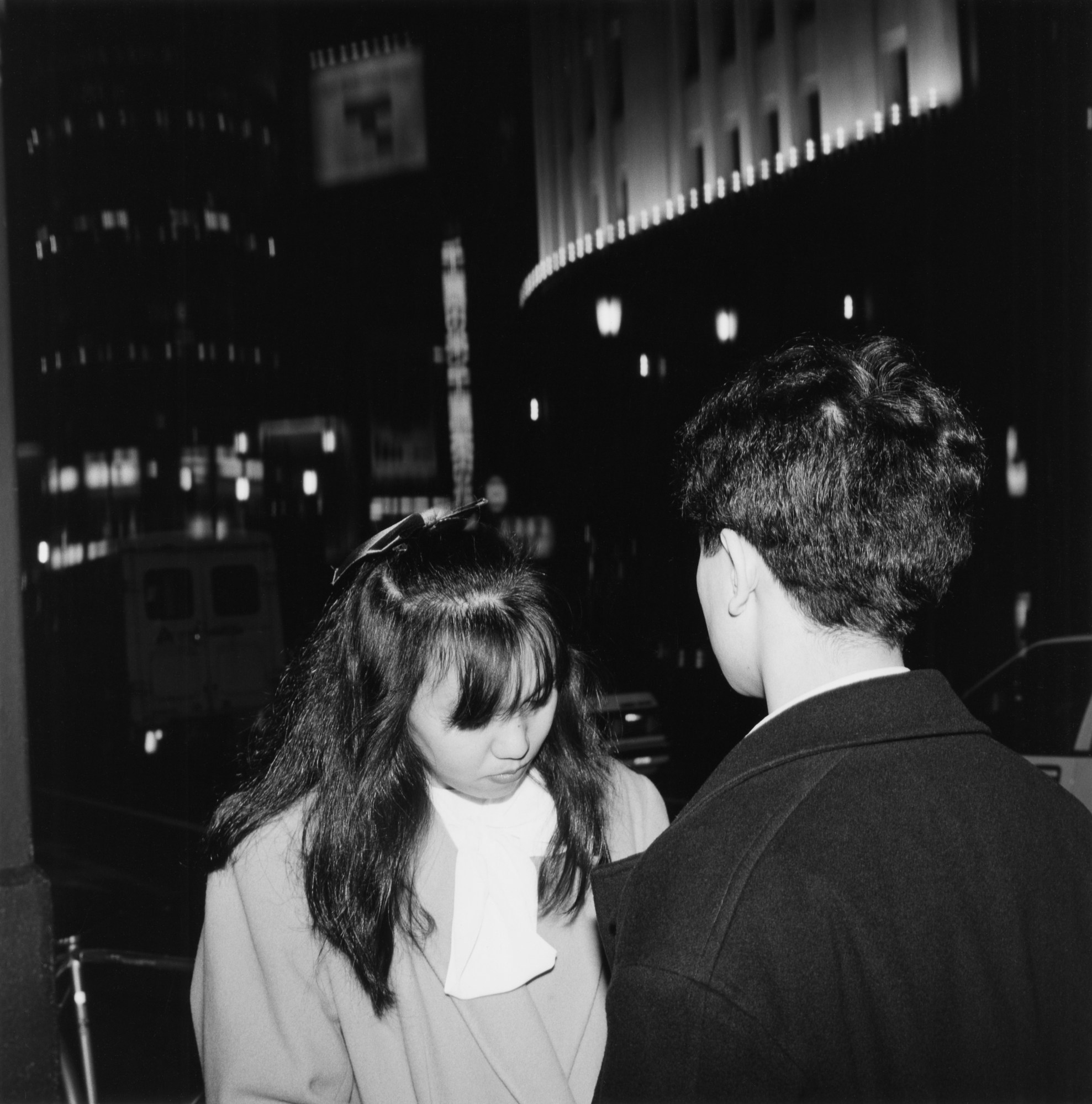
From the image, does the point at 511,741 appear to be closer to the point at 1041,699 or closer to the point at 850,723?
the point at 850,723

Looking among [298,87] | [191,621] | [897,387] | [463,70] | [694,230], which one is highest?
[298,87]

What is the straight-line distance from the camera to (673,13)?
4.61 metres

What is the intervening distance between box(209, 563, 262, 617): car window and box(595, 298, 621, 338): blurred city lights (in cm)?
657

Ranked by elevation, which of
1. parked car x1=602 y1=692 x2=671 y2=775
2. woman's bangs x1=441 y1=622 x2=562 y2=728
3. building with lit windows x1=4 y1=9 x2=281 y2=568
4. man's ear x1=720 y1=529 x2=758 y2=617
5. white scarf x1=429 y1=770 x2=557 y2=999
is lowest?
parked car x1=602 y1=692 x2=671 y2=775

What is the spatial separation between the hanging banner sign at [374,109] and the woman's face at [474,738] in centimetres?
557

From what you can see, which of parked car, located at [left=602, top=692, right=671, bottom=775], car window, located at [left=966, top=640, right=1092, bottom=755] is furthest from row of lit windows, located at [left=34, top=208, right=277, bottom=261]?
car window, located at [left=966, top=640, right=1092, bottom=755]

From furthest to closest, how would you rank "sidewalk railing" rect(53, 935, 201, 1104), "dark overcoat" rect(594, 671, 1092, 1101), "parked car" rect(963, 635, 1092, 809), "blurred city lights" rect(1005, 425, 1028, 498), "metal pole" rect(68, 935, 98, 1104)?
1. "blurred city lights" rect(1005, 425, 1028, 498)
2. "parked car" rect(963, 635, 1092, 809)
3. "metal pole" rect(68, 935, 98, 1104)
4. "sidewalk railing" rect(53, 935, 201, 1104)
5. "dark overcoat" rect(594, 671, 1092, 1101)

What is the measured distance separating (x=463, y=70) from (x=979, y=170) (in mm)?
3257

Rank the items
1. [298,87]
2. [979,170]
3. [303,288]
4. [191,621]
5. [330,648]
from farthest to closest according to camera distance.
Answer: [303,288]
[191,621]
[298,87]
[979,170]
[330,648]

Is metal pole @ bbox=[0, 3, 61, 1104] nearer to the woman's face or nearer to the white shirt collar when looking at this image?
the woman's face

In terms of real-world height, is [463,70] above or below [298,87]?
below

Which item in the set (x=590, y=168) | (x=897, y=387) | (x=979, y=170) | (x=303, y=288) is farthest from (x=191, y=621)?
(x=897, y=387)

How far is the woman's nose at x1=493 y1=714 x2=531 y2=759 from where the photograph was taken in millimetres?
1477

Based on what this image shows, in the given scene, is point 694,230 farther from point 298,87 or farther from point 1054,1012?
point 1054,1012
